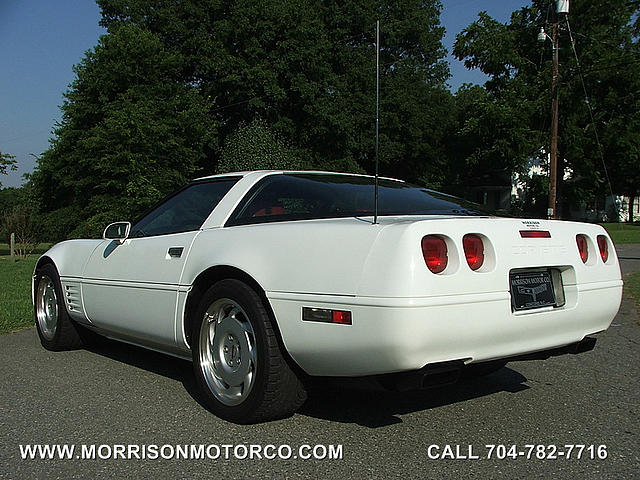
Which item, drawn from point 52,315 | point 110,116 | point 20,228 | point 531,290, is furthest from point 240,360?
point 20,228

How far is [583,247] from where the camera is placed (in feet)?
12.3

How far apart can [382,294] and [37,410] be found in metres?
2.21

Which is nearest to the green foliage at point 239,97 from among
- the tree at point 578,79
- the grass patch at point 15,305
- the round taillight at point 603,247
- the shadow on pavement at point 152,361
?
the tree at point 578,79

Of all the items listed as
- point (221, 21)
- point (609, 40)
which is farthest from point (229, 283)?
point (609, 40)

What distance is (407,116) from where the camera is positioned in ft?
145

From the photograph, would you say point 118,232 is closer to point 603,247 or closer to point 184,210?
point 184,210

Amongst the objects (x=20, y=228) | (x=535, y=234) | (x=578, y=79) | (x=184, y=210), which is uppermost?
(x=578, y=79)

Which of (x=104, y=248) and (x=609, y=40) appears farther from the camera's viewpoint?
(x=609, y=40)

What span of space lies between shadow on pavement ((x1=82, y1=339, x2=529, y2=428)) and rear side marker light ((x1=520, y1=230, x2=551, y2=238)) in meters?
1.04

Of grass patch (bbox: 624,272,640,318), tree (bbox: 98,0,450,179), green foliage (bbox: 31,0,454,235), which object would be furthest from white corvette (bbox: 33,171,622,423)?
tree (bbox: 98,0,450,179)

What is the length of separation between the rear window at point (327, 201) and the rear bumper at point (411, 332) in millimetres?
663

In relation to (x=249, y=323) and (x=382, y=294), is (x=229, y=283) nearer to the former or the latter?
(x=249, y=323)

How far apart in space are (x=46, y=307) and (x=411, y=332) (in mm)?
3932

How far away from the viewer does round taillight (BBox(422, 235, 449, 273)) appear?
9.67 ft
